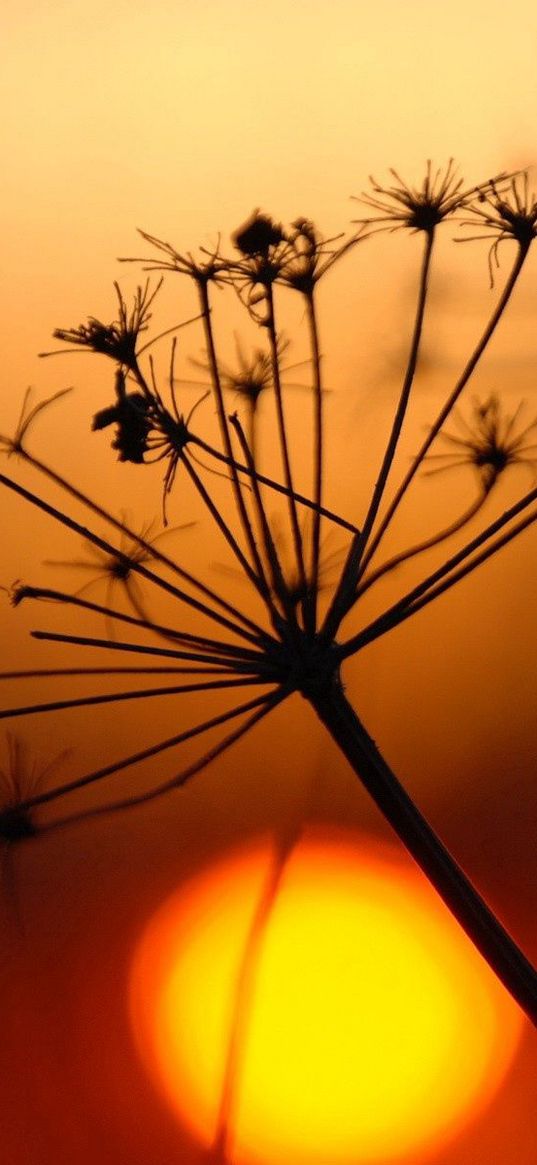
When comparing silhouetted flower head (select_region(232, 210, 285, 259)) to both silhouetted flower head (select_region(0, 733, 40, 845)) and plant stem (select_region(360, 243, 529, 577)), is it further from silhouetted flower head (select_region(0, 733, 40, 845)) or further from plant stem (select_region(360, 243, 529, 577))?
silhouetted flower head (select_region(0, 733, 40, 845))

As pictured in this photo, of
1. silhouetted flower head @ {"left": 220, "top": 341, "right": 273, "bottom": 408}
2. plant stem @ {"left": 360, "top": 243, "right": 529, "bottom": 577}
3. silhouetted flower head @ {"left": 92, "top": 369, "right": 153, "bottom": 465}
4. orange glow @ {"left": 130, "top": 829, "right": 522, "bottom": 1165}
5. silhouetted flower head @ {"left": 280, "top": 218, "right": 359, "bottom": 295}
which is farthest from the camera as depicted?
Result: orange glow @ {"left": 130, "top": 829, "right": 522, "bottom": 1165}

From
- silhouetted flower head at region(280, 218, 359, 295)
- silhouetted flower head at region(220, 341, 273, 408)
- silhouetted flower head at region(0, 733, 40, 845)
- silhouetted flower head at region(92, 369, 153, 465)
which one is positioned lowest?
silhouetted flower head at region(0, 733, 40, 845)

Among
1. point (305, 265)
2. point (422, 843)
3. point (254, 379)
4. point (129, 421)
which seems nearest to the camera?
point (129, 421)

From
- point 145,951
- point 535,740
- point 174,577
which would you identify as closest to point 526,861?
point 535,740

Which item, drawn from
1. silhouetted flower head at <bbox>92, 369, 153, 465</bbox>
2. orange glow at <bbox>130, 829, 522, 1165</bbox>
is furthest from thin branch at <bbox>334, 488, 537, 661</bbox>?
orange glow at <bbox>130, 829, 522, 1165</bbox>

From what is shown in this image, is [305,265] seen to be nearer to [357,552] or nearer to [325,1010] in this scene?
[357,552]

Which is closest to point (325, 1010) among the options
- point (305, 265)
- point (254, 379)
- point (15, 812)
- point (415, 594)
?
point (15, 812)

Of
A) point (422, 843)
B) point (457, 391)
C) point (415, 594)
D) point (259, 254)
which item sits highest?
point (259, 254)
